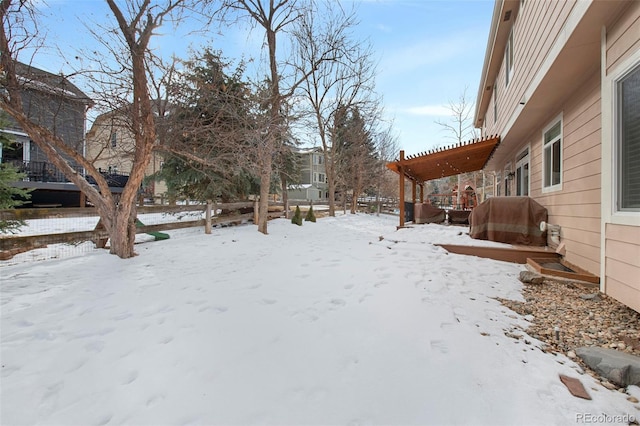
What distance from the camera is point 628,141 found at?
2.76m

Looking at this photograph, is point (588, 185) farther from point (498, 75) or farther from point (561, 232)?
point (498, 75)

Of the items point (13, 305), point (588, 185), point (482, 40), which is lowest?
point (13, 305)

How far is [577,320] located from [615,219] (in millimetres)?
1096

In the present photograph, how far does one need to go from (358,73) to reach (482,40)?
7.13 metres

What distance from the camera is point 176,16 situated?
5.18m

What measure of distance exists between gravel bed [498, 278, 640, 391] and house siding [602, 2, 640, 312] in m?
0.20

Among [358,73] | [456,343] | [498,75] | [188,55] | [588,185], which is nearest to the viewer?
[456,343]

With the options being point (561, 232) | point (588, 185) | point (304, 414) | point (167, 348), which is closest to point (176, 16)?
point (167, 348)

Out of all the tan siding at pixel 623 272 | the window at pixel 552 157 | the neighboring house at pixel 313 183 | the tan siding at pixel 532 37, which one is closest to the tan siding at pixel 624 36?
the tan siding at pixel 532 37

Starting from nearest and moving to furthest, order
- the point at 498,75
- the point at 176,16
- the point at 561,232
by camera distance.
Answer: the point at 561,232, the point at 176,16, the point at 498,75

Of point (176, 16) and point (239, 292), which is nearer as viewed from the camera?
point (239, 292)

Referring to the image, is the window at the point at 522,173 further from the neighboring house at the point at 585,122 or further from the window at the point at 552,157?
the window at the point at 552,157

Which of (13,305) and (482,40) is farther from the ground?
(482,40)

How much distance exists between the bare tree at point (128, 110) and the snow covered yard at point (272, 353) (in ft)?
3.47
